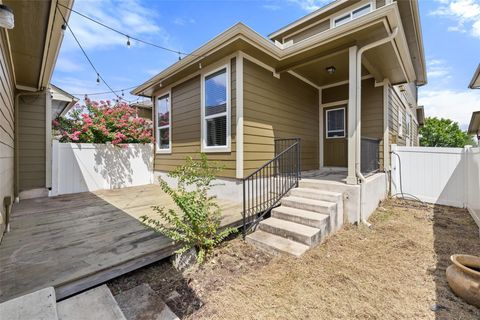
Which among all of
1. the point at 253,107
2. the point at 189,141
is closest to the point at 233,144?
the point at 253,107

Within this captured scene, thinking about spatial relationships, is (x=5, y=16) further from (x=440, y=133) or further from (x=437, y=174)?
(x=440, y=133)

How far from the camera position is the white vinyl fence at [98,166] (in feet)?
19.0

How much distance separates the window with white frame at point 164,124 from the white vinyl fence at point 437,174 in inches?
251

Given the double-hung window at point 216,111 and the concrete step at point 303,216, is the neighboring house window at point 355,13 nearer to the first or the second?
the double-hung window at point 216,111

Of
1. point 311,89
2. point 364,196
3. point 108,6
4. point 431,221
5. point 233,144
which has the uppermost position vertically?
point 108,6

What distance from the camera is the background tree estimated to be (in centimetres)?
2394

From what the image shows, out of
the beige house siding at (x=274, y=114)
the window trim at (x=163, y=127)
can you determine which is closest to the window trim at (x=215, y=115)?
the beige house siding at (x=274, y=114)

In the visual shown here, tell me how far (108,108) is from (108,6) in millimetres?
3344

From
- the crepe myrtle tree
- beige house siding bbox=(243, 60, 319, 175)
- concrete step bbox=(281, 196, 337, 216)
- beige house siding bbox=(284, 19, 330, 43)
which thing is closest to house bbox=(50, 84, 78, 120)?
the crepe myrtle tree

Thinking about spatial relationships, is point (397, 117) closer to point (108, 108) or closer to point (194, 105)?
point (194, 105)

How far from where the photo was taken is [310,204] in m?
3.76

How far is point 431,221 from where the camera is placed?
14.0ft

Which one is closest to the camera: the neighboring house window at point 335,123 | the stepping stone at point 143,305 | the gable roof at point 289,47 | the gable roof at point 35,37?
the stepping stone at point 143,305

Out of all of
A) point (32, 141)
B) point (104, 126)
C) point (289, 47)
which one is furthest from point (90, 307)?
point (104, 126)
